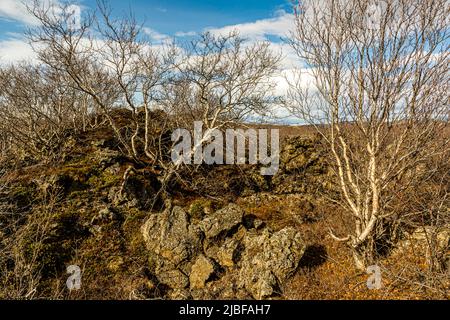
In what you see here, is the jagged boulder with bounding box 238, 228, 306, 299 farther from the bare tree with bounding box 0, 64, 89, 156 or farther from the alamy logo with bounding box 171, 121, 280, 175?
the bare tree with bounding box 0, 64, 89, 156

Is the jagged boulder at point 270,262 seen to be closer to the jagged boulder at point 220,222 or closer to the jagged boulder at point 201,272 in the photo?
the jagged boulder at point 201,272

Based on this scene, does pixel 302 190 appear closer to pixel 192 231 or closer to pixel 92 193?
pixel 192 231

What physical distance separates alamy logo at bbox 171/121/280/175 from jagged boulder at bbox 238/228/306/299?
5606 millimetres

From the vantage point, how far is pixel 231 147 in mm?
15172

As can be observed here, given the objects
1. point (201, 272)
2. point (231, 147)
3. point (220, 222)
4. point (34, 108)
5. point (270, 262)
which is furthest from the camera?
point (231, 147)

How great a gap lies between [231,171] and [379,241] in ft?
22.4

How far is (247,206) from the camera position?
1133cm

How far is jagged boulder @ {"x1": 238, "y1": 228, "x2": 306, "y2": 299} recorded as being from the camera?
6957 millimetres

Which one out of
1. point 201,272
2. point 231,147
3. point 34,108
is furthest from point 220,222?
point 34,108

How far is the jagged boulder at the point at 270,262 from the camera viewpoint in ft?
22.8

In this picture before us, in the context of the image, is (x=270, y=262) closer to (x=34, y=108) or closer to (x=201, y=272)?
(x=201, y=272)

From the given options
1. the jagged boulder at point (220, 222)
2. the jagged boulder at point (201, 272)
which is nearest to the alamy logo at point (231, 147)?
the jagged boulder at point (220, 222)

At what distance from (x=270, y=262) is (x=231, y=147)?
8569mm
